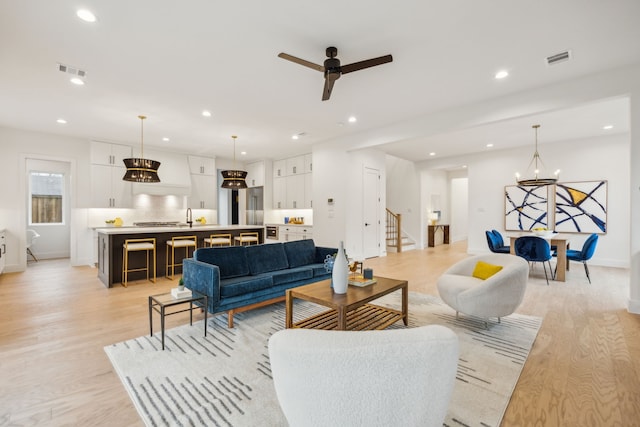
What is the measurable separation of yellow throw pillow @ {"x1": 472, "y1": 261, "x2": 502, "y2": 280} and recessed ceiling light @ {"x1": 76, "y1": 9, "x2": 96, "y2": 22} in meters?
4.67

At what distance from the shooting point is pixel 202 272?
3254 mm

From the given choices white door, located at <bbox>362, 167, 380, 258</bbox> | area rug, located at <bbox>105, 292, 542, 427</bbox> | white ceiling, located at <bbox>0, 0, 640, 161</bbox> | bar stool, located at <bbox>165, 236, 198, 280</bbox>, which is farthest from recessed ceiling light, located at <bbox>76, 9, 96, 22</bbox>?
white door, located at <bbox>362, 167, 380, 258</bbox>

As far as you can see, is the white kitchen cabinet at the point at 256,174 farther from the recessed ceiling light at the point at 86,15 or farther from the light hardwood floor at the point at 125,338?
the recessed ceiling light at the point at 86,15

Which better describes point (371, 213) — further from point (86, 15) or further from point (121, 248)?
point (86, 15)

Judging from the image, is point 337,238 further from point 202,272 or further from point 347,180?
point 202,272

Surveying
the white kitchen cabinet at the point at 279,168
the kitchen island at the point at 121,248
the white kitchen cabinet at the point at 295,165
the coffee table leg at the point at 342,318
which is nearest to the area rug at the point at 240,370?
the coffee table leg at the point at 342,318

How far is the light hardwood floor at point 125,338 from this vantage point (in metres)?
1.89

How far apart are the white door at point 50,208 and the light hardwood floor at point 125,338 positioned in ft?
11.7

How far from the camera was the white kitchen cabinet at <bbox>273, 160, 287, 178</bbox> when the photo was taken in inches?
370

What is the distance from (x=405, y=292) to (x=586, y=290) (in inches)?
138

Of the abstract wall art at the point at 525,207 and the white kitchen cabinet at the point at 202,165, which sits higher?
the white kitchen cabinet at the point at 202,165

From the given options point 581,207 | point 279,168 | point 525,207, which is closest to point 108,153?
point 279,168

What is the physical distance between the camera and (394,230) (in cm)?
1012

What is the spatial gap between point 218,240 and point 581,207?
8.27m
